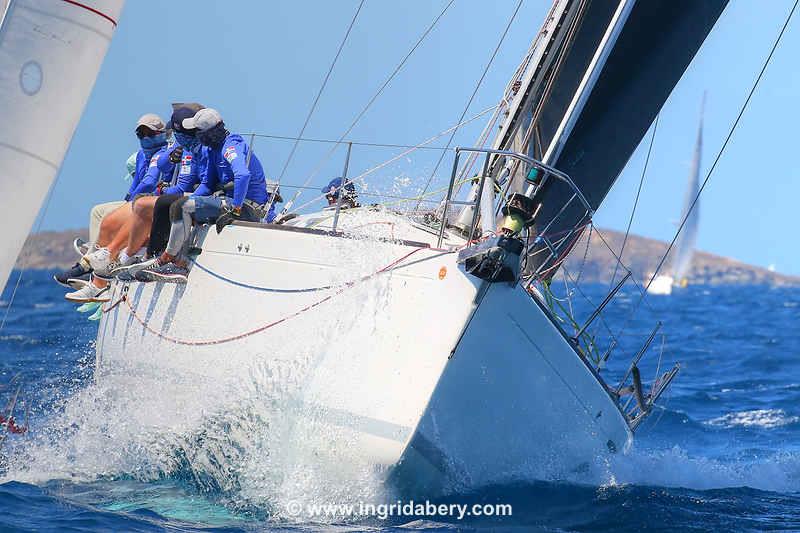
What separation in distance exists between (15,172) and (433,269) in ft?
7.41

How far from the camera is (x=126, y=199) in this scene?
8.80 m

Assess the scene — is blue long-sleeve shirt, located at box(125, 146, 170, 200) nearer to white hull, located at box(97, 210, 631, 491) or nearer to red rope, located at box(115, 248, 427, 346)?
red rope, located at box(115, 248, 427, 346)

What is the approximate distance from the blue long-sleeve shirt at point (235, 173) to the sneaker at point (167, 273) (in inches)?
22.6

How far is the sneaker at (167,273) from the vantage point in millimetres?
7164

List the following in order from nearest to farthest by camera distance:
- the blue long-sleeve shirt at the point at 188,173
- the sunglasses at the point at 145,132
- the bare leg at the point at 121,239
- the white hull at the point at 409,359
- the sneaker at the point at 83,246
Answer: the white hull at the point at 409,359 → the blue long-sleeve shirt at the point at 188,173 → the bare leg at the point at 121,239 → the sneaker at the point at 83,246 → the sunglasses at the point at 145,132

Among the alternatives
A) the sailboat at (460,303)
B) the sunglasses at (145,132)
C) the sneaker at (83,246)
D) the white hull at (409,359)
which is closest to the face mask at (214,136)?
the sailboat at (460,303)

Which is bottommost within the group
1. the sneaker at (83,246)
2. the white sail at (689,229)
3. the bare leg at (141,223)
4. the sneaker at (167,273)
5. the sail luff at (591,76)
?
the sneaker at (167,273)

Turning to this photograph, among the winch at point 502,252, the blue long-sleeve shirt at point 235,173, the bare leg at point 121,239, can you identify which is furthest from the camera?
the bare leg at point 121,239

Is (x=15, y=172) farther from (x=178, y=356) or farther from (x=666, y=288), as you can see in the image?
(x=666, y=288)

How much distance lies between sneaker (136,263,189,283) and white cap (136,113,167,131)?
5.89 feet

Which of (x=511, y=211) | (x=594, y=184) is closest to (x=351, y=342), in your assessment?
(x=511, y=211)

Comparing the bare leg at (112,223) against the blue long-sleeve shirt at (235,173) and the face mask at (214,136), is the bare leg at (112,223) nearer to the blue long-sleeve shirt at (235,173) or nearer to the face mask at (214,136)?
the blue long-sleeve shirt at (235,173)

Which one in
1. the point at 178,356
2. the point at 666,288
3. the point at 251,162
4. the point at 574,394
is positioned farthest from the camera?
the point at 666,288

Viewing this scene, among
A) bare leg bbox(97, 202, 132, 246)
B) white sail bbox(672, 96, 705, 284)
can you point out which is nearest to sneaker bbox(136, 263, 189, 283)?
bare leg bbox(97, 202, 132, 246)
